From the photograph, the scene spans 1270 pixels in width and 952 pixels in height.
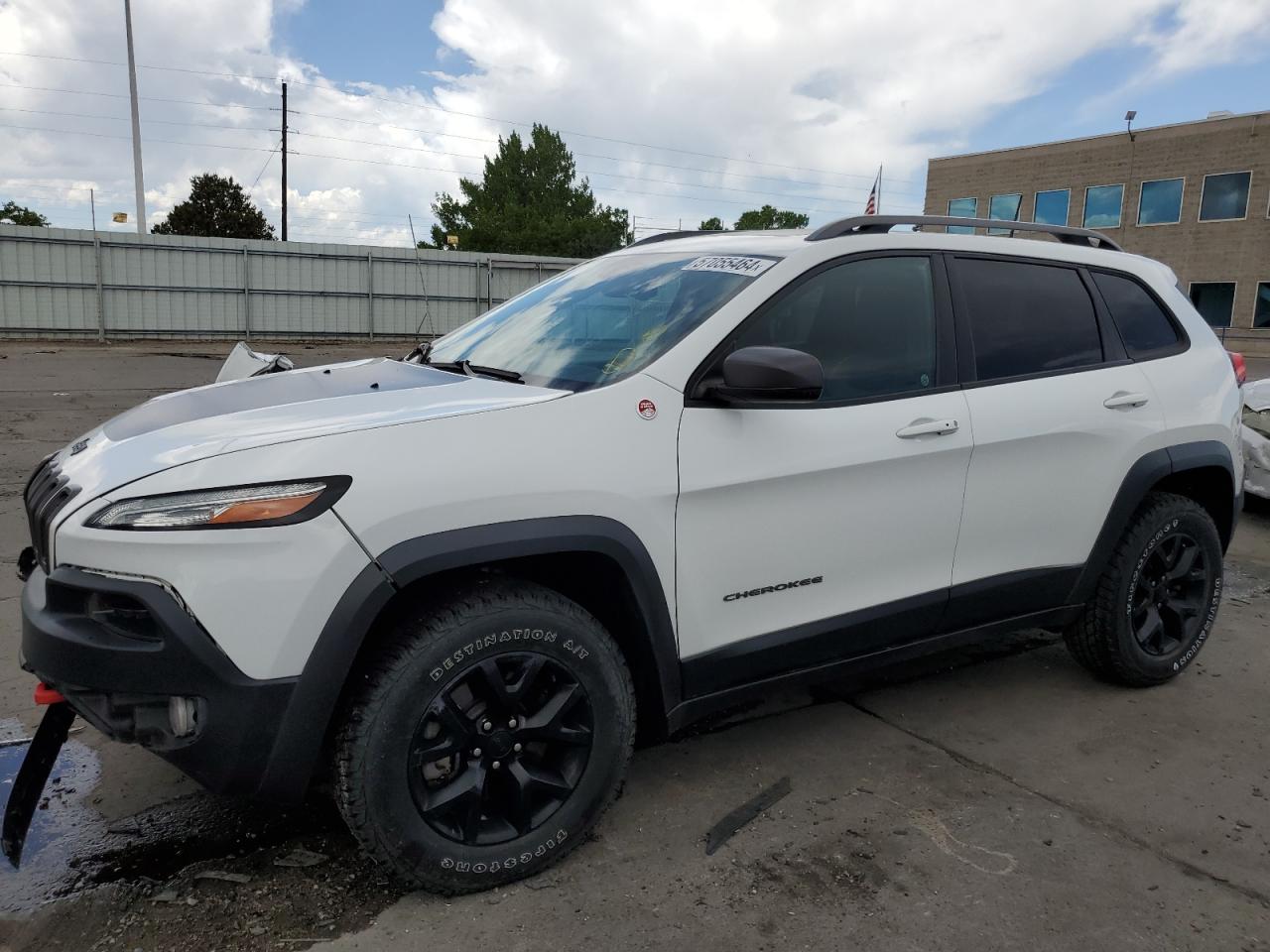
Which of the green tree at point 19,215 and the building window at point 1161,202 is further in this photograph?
the green tree at point 19,215

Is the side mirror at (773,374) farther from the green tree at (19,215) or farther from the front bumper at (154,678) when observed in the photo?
the green tree at (19,215)

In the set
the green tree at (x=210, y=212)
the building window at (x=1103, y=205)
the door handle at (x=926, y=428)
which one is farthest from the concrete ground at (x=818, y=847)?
the green tree at (x=210, y=212)

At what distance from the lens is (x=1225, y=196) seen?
111 feet

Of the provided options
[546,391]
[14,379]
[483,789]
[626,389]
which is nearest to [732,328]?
[626,389]

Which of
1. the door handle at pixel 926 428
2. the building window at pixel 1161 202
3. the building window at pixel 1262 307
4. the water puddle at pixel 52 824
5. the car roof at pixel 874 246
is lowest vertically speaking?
the water puddle at pixel 52 824

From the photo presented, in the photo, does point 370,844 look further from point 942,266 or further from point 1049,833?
point 942,266

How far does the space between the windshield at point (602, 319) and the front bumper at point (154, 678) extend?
1.13 metres

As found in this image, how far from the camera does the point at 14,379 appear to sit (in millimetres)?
14219

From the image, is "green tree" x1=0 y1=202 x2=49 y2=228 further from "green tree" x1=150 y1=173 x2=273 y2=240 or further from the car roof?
the car roof

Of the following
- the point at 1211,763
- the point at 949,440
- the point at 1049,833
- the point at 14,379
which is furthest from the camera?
the point at 14,379

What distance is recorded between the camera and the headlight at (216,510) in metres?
2.07

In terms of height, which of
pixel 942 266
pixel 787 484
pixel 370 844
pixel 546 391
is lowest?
pixel 370 844

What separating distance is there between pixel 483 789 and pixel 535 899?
0.34 metres

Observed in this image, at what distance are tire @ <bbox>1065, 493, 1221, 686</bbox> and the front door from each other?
3.19 feet
